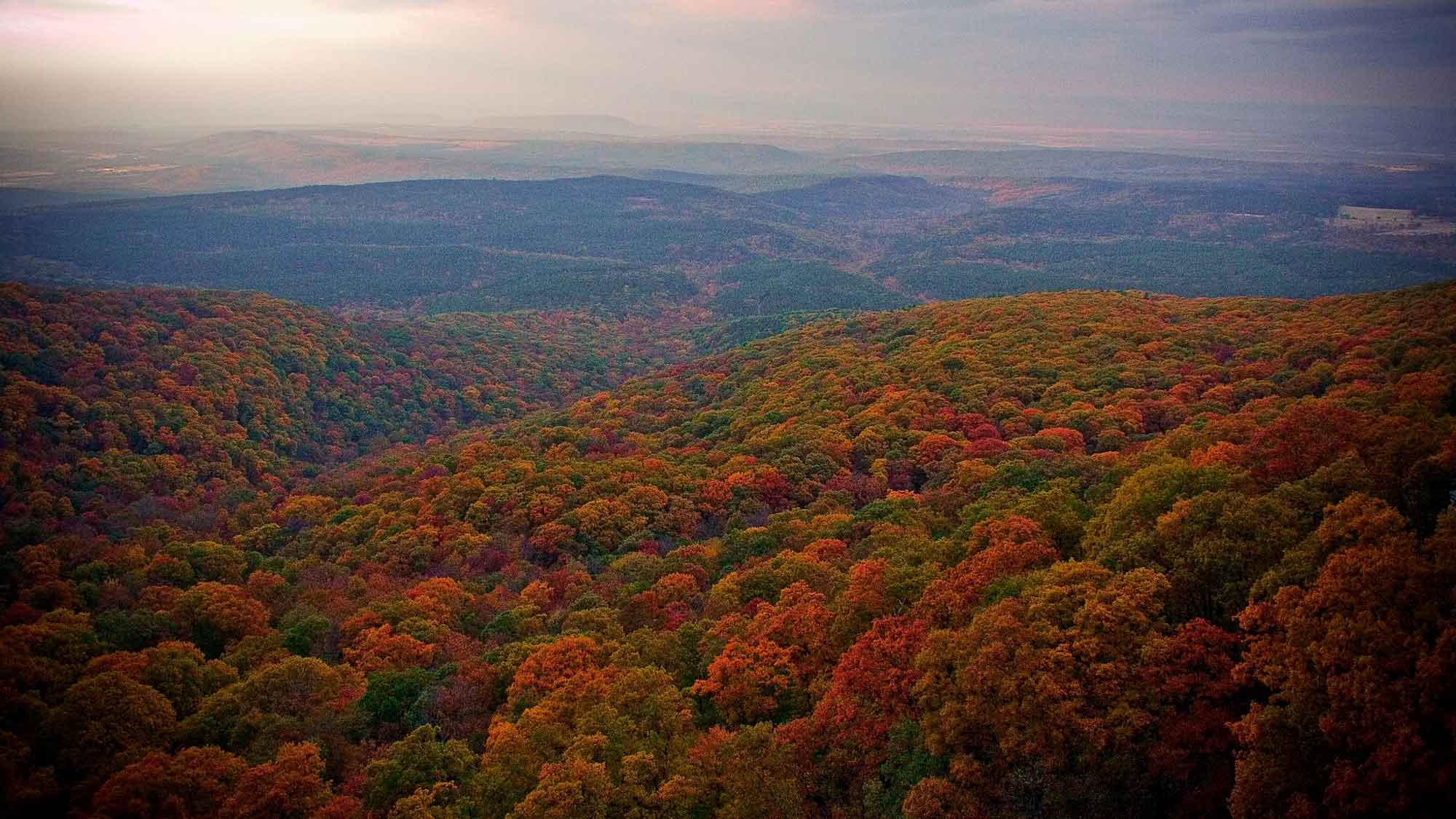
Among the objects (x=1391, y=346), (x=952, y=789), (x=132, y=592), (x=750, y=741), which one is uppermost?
(x=1391, y=346)

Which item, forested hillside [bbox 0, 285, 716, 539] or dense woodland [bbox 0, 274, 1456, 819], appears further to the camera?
forested hillside [bbox 0, 285, 716, 539]

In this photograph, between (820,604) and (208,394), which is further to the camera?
(208,394)

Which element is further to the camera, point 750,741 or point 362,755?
point 362,755

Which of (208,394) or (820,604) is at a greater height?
(820,604)

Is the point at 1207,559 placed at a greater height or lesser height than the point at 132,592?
greater

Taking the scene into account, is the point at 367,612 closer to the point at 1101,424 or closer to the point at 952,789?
the point at 952,789

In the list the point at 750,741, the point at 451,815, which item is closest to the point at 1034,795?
the point at 750,741

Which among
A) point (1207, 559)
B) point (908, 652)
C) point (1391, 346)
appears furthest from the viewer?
point (1391, 346)

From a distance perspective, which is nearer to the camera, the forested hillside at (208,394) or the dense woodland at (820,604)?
the dense woodland at (820,604)
